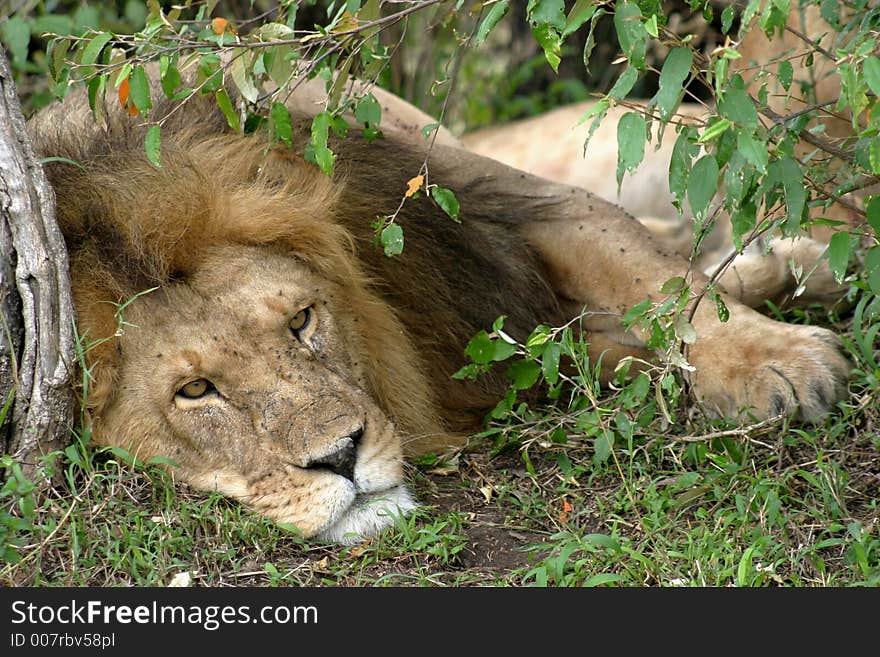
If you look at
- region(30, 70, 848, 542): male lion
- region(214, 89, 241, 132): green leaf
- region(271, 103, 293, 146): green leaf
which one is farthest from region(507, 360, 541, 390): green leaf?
region(214, 89, 241, 132): green leaf

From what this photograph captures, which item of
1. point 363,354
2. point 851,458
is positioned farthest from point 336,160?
point 851,458

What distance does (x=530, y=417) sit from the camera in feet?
12.0

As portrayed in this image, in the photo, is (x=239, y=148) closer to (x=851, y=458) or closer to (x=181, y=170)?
(x=181, y=170)

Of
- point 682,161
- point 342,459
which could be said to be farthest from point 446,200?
point 682,161

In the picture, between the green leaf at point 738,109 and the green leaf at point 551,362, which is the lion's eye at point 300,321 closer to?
the green leaf at point 551,362

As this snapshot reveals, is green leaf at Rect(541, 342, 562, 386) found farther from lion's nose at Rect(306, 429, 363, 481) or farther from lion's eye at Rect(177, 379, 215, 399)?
lion's eye at Rect(177, 379, 215, 399)

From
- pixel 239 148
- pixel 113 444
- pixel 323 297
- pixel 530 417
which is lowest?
pixel 530 417

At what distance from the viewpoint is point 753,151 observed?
87.0 inches

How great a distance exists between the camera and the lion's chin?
9.87 ft

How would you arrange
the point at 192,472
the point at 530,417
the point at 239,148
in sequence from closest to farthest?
the point at 192,472, the point at 239,148, the point at 530,417

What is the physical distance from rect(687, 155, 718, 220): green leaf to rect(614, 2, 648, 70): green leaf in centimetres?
23

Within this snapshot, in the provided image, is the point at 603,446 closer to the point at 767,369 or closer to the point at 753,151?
the point at 767,369

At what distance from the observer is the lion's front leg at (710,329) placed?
3.42 meters

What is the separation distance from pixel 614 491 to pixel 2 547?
155 centimetres
